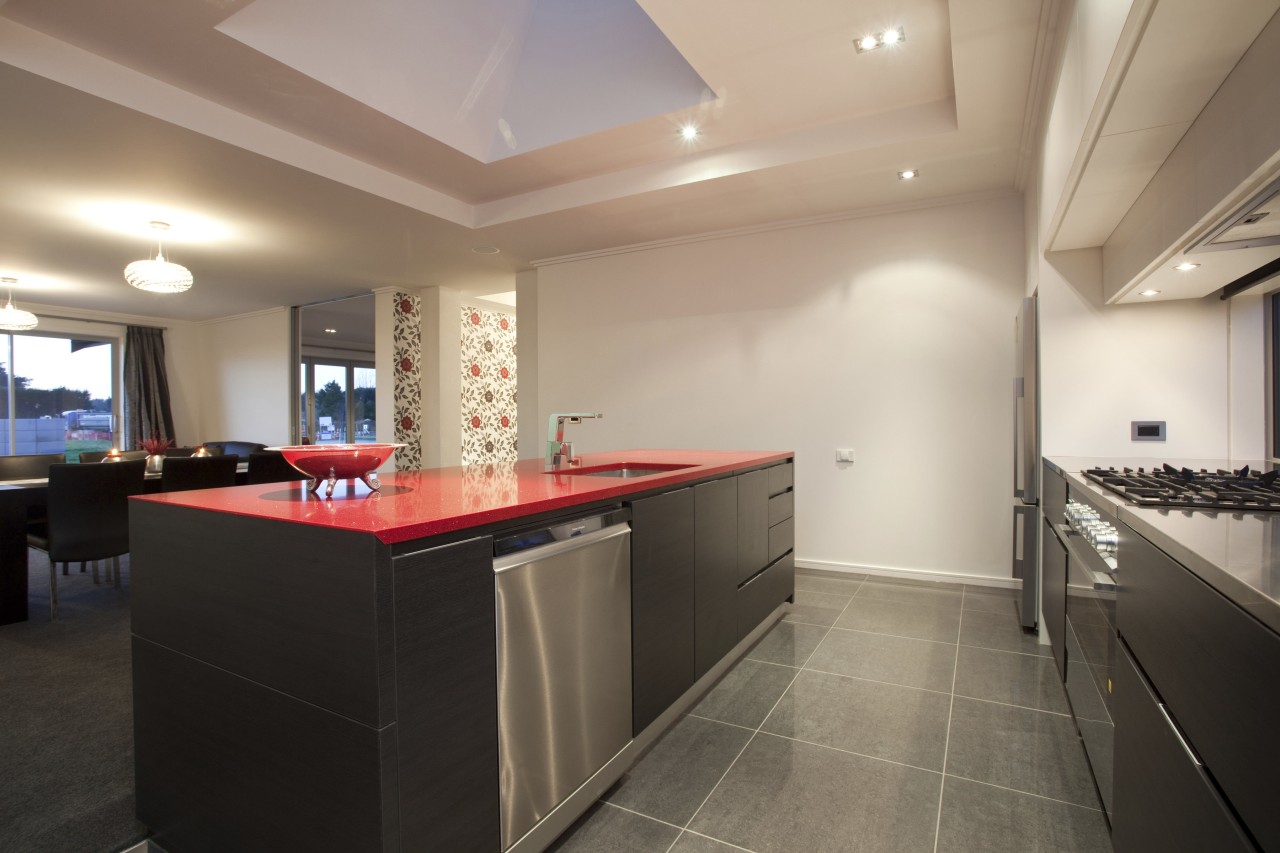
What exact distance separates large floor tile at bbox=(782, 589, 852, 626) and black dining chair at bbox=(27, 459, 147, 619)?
3585 millimetres

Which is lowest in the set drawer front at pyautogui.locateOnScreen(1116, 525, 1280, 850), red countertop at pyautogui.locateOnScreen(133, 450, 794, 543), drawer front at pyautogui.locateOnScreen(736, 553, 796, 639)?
drawer front at pyautogui.locateOnScreen(736, 553, 796, 639)

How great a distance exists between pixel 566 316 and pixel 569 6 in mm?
2460

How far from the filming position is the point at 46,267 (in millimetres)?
5625

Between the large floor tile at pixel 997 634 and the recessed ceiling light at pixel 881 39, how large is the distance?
2651 mm

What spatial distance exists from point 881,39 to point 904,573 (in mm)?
2997

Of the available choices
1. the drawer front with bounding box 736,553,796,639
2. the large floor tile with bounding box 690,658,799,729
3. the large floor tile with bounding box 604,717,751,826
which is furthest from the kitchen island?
the drawer front with bounding box 736,553,796,639

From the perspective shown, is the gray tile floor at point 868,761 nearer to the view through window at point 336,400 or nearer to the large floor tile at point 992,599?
the large floor tile at point 992,599

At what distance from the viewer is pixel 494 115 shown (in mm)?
3580

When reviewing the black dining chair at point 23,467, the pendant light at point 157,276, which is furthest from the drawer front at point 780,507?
the black dining chair at point 23,467

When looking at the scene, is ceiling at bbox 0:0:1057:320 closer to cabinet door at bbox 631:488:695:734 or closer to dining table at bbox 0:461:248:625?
dining table at bbox 0:461:248:625

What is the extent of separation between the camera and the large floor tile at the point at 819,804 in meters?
1.51

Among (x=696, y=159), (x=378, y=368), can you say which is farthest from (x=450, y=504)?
(x=378, y=368)

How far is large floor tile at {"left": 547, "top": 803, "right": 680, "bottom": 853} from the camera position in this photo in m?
1.49

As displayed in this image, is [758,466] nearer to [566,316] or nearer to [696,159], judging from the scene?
[696,159]
